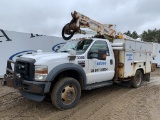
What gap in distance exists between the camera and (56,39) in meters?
12.5

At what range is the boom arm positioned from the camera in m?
6.57

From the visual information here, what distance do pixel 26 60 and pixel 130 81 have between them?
4671mm

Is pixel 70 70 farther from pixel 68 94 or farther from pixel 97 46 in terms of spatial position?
pixel 97 46

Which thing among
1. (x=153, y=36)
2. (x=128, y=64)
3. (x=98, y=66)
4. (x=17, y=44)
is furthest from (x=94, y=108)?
(x=153, y=36)

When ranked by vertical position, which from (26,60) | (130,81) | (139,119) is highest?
(26,60)

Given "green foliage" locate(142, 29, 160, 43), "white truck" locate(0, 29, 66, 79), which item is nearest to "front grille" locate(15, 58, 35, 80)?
"white truck" locate(0, 29, 66, 79)

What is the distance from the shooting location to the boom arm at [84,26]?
21.5 feet

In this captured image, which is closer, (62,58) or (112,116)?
(112,116)

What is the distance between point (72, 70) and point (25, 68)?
1.28 m

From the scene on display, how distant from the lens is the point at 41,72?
481 cm

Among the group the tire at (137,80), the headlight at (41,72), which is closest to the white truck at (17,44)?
the headlight at (41,72)

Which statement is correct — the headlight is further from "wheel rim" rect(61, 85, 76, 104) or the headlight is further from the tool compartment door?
the tool compartment door

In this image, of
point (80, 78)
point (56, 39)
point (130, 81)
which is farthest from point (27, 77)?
point (56, 39)

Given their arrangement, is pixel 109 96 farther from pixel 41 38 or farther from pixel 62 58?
pixel 41 38
